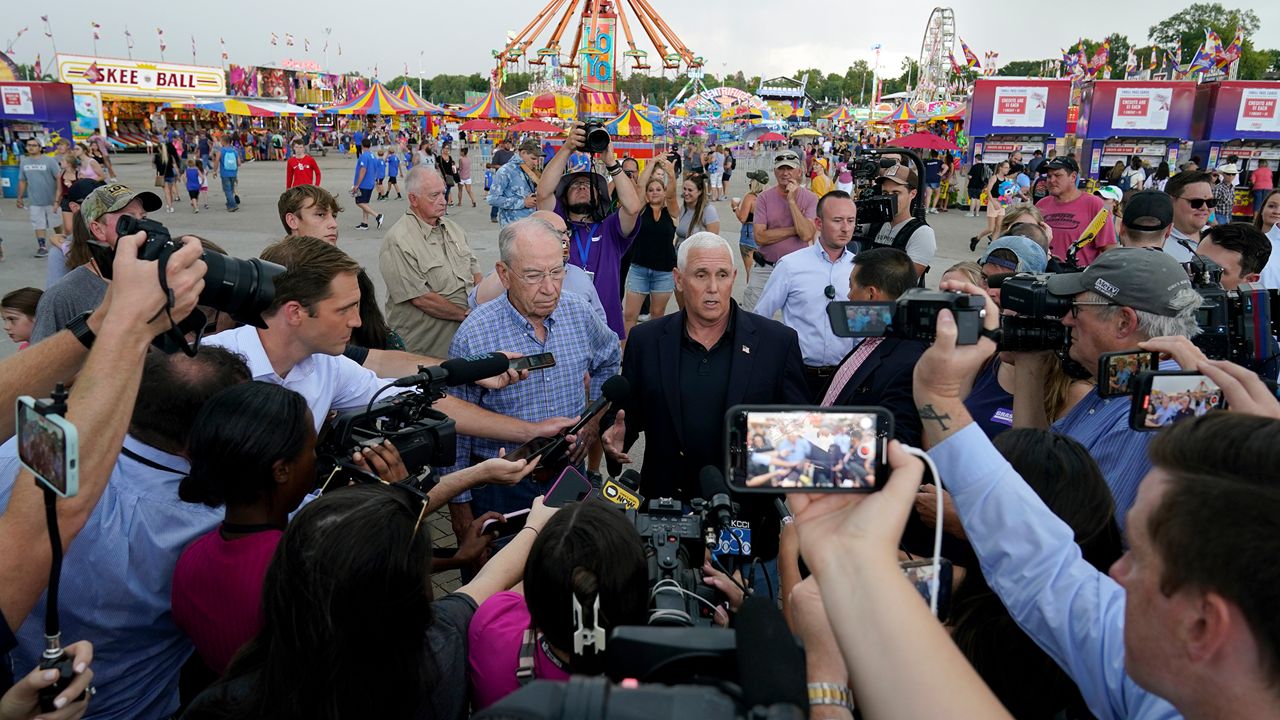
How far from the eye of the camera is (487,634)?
1763mm

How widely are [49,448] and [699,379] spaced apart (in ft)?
7.45

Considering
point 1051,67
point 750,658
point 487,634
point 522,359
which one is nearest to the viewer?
point 750,658

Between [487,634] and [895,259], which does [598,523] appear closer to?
[487,634]

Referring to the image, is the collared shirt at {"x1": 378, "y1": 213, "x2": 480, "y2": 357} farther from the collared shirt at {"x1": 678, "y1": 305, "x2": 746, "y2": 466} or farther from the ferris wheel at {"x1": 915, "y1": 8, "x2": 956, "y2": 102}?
the ferris wheel at {"x1": 915, "y1": 8, "x2": 956, "y2": 102}

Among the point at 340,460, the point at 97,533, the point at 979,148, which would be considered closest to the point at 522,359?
the point at 340,460

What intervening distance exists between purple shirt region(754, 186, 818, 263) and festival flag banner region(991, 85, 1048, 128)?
54.9ft

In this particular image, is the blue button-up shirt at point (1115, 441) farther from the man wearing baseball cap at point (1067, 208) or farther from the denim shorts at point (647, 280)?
the man wearing baseball cap at point (1067, 208)

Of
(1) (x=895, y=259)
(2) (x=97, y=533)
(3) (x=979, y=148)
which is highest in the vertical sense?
(3) (x=979, y=148)

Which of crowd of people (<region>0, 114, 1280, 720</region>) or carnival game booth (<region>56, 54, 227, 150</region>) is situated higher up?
carnival game booth (<region>56, 54, 227, 150</region>)

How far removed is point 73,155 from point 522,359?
14.0 m

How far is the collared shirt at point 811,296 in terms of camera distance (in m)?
4.41

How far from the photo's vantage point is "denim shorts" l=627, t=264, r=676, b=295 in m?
7.11

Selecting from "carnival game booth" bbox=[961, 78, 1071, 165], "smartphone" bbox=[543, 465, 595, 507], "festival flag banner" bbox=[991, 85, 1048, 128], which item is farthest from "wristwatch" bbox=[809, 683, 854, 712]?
"festival flag banner" bbox=[991, 85, 1048, 128]

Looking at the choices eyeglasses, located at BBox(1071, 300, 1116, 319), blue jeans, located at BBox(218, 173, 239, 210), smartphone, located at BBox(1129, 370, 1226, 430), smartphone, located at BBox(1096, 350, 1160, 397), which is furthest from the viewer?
blue jeans, located at BBox(218, 173, 239, 210)
